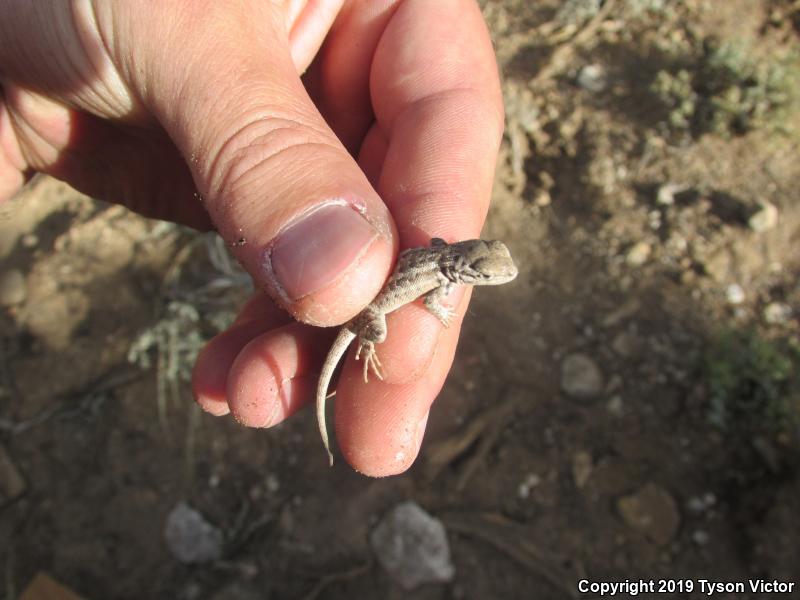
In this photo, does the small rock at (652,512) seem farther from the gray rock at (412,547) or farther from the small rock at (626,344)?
the gray rock at (412,547)

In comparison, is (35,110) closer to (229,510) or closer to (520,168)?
(229,510)

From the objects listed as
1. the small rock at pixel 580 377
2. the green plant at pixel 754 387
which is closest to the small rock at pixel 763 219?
the green plant at pixel 754 387

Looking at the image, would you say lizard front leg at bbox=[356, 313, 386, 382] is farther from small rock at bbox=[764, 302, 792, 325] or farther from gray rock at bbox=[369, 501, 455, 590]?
small rock at bbox=[764, 302, 792, 325]

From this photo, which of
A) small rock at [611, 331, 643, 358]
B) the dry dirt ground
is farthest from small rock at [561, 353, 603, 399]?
small rock at [611, 331, 643, 358]

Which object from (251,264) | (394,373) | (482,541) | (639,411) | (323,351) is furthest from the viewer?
(639,411)

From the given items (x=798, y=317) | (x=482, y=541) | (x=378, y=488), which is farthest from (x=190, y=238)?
(x=798, y=317)

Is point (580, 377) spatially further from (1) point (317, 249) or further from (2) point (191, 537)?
(2) point (191, 537)

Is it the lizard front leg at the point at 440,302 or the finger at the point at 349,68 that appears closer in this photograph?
the lizard front leg at the point at 440,302
